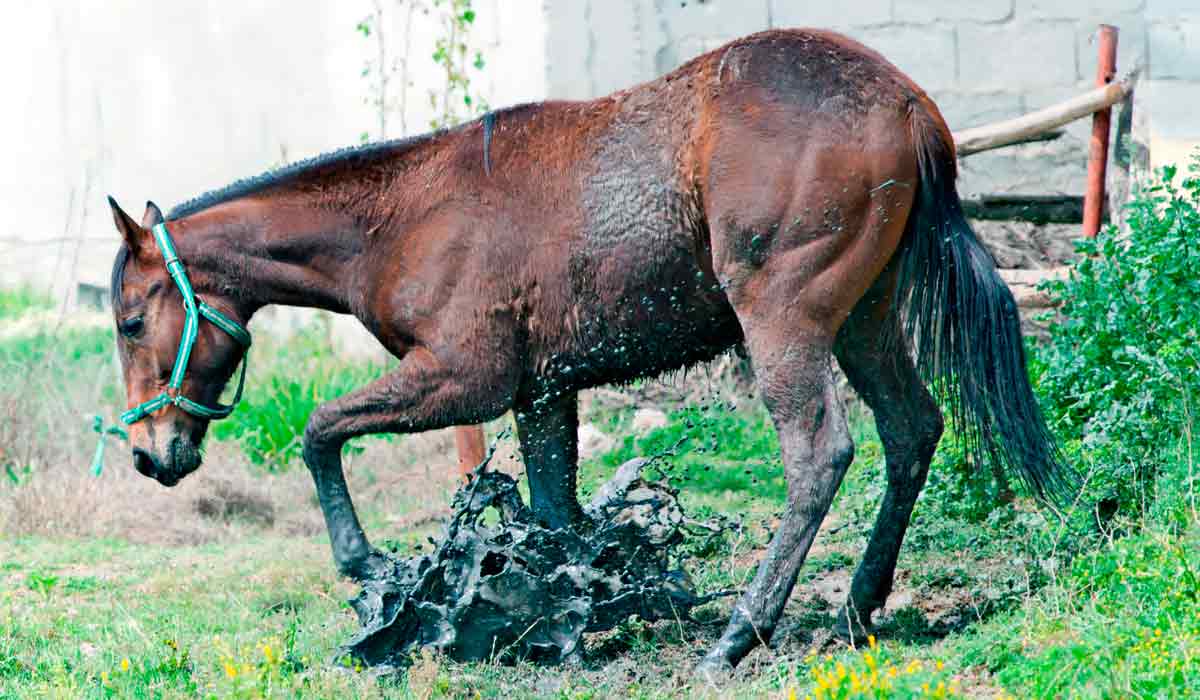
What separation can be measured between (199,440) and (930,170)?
2.97 meters

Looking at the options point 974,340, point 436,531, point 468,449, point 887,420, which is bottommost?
point 436,531

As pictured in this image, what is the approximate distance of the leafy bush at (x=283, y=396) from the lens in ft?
26.8

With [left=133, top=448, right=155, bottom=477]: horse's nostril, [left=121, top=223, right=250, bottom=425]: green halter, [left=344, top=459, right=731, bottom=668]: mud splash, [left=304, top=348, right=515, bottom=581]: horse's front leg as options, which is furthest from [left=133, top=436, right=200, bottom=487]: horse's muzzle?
[left=344, top=459, right=731, bottom=668]: mud splash

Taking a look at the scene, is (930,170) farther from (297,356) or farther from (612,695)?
(297,356)

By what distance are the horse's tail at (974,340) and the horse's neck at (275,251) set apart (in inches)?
83.2

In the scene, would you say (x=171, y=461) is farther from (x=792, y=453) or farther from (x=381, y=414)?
(x=792, y=453)

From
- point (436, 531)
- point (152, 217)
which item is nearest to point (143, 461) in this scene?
point (152, 217)

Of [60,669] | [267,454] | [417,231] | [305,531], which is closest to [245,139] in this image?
[267,454]

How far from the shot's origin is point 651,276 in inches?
189

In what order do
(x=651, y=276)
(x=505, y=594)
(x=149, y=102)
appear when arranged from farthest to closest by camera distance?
(x=149, y=102)
(x=651, y=276)
(x=505, y=594)

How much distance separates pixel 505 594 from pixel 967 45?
531 centimetres

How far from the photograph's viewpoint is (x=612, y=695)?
171 inches

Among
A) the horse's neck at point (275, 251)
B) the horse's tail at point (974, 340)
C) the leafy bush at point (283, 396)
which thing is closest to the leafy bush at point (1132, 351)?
the horse's tail at point (974, 340)

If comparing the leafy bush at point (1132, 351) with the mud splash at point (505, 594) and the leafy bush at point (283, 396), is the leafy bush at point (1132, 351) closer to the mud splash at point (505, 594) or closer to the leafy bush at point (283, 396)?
the mud splash at point (505, 594)
